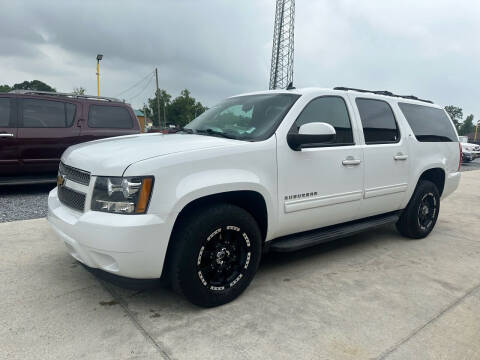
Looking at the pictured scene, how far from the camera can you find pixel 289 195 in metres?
3.06

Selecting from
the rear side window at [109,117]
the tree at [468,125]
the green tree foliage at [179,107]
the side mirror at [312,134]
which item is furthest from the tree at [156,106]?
the tree at [468,125]

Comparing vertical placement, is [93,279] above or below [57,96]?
below

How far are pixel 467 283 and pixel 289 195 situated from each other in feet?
6.24

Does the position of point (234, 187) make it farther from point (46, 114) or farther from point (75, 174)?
point (46, 114)

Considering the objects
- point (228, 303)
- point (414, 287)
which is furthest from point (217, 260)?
point (414, 287)

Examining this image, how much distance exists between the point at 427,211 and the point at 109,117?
5.96 meters

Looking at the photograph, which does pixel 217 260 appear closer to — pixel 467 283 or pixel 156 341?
pixel 156 341

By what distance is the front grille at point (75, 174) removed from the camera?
8.41ft

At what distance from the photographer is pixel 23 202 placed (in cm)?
602

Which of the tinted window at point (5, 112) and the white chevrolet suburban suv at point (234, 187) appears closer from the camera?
the white chevrolet suburban suv at point (234, 187)

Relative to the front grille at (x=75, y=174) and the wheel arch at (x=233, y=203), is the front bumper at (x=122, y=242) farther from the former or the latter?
the front grille at (x=75, y=174)

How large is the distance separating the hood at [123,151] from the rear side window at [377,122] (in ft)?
5.49

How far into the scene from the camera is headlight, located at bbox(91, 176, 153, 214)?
7.61 feet

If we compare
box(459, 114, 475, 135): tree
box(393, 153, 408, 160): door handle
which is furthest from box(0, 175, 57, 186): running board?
box(459, 114, 475, 135): tree
